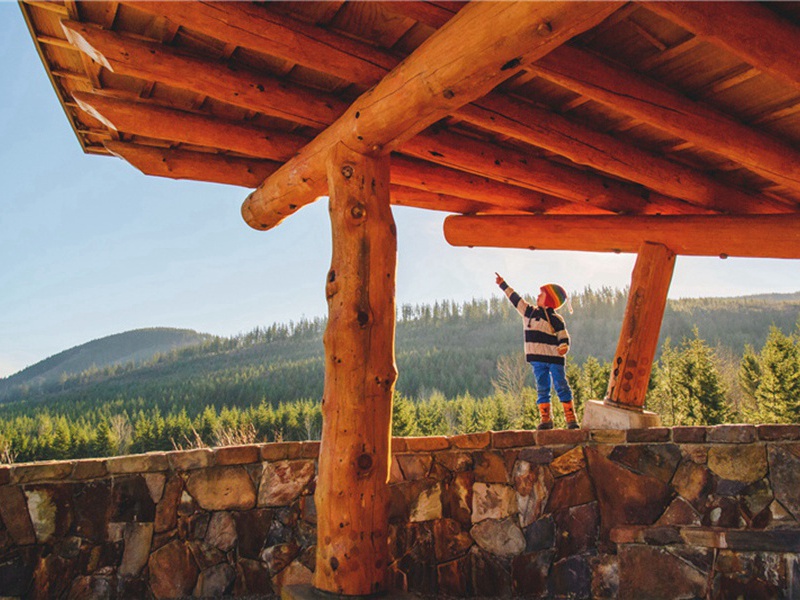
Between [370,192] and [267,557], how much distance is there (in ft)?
8.23

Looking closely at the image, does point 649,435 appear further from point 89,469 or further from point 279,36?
point 89,469

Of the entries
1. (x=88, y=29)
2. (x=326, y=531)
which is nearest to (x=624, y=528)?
(x=326, y=531)

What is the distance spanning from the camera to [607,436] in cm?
423

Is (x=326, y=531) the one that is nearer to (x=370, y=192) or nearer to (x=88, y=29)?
(x=370, y=192)

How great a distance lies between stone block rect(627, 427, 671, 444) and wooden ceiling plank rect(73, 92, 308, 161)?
312 cm

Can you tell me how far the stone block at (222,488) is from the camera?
3.86 m

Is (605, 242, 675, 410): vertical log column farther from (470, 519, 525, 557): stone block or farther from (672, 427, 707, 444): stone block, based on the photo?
(470, 519, 525, 557): stone block

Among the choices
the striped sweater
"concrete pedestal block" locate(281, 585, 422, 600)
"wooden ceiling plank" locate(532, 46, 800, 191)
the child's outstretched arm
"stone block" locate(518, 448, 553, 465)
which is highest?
"wooden ceiling plank" locate(532, 46, 800, 191)

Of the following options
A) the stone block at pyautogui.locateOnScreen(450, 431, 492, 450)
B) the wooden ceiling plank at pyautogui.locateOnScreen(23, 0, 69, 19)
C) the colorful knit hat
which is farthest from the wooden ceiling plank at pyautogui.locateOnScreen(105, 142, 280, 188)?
the colorful knit hat

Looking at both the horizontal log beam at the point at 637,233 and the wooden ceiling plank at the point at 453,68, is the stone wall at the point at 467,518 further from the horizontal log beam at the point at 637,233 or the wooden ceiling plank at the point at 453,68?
the wooden ceiling plank at the point at 453,68

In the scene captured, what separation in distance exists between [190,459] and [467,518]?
198cm

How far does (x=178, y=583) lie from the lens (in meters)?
3.74

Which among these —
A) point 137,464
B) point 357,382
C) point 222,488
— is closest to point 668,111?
point 357,382

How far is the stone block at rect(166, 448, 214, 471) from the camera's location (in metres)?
3.85
